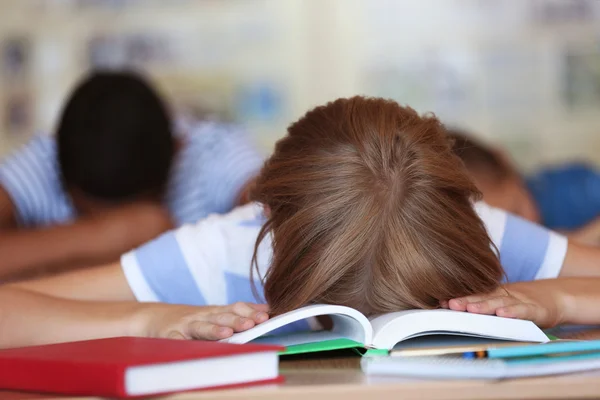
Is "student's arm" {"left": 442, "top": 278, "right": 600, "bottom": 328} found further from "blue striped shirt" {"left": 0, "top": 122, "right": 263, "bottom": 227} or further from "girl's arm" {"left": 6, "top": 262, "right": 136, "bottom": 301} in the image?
"blue striped shirt" {"left": 0, "top": 122, "right": 263, "bottom": 227}

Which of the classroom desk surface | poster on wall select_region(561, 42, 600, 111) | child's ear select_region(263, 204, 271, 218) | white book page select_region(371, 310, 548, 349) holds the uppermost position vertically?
poster on wall select_region(561, 42, 600, 111)

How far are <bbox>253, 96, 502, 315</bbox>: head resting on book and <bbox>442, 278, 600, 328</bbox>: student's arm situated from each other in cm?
3

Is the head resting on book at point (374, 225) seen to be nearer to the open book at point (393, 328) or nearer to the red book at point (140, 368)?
the open book at point (393, 328)

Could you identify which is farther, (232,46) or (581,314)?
(232,46)

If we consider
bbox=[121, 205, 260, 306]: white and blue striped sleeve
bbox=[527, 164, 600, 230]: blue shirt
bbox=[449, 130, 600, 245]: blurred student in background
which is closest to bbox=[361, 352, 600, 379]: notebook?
bbox=[121, 205, 260, 306]: white and blue striped sleeve

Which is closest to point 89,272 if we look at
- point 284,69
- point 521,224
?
point 521,224

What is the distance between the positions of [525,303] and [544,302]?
0.16ft

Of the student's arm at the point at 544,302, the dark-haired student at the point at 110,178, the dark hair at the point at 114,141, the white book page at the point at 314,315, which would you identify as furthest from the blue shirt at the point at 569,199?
the white book page at the point at 314,315

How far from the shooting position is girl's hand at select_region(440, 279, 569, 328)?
0.81 metres

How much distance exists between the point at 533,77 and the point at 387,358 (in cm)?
219

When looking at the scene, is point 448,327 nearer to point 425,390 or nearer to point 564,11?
point 425,390

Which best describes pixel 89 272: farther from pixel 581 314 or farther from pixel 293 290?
pixel 581 314

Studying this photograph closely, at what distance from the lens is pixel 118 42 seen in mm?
2707

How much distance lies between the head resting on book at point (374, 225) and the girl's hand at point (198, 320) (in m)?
0.04
